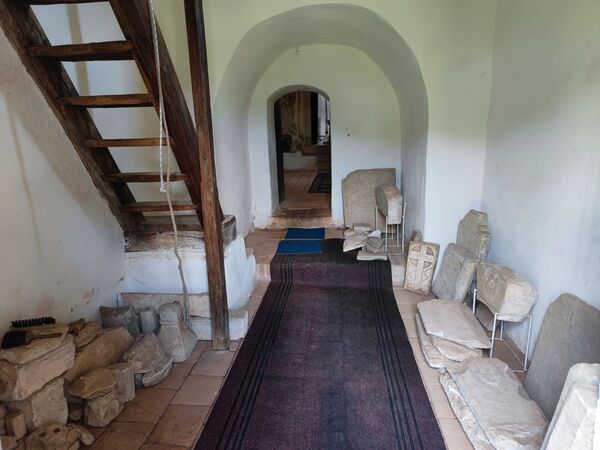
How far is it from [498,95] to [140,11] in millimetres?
2545

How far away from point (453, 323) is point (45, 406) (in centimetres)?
235

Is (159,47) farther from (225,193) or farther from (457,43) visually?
(457,43)

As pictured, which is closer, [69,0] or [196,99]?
[69,0]

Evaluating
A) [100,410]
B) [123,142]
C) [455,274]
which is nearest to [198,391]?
[100,410]

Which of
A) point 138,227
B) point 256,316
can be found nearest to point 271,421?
point 256,316

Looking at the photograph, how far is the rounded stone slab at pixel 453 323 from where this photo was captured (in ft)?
7.71

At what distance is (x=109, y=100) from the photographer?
1955 mm

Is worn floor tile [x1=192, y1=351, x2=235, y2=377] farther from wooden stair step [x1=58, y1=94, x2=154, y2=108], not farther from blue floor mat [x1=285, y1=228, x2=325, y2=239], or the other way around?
blue floor mat [x1=285, y1=228, x2=325, y2=239]

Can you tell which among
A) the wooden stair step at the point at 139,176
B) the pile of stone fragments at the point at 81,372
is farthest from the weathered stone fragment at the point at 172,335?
the wooden stair step at the point at 139,176

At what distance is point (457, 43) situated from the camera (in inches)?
117

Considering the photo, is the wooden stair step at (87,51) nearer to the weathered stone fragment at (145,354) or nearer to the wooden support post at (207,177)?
the wooden support post at (207,177)

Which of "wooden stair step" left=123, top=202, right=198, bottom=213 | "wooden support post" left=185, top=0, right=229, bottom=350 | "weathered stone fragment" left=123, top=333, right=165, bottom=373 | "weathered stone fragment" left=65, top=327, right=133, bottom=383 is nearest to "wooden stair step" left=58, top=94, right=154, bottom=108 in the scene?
"wooden support post" left=185, top=0, right=229, bottom=350

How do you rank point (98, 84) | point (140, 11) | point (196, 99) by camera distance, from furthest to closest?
point (98, 84), point (196, 99), point (140, 11)

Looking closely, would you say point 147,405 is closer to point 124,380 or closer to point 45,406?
point 124,380
